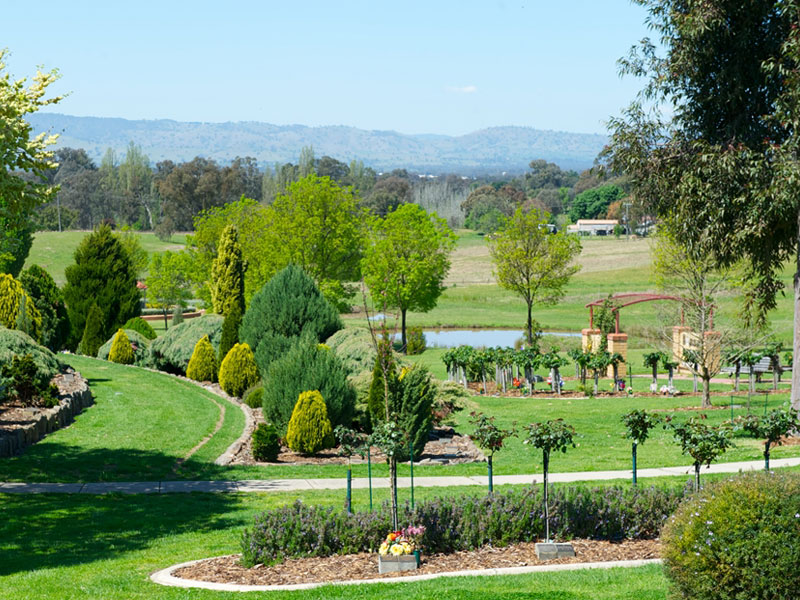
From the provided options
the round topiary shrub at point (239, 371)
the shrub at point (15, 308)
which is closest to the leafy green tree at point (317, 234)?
the round topiary shrub at point (239, 371)

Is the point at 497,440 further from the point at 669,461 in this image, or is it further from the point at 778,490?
the point at 669,461

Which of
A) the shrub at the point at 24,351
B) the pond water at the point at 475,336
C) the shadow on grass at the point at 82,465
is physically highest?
the shrub at the point at 24,351

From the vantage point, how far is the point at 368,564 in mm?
9641

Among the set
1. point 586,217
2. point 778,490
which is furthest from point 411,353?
Result: point 586,217

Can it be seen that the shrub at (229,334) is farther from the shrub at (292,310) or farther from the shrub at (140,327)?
the shrub at (140,327)

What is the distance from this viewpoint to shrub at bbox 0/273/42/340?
24875 millimetres

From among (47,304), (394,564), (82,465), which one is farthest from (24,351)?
(394,564)

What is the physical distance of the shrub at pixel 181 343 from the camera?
1149 inches

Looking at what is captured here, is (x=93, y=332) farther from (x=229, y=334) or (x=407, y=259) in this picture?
(x=407, y=259)

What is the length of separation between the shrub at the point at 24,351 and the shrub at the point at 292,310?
5983 mm

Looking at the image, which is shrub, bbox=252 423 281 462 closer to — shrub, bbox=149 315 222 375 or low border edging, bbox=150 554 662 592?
low border edging, bbox=150 554 662 592

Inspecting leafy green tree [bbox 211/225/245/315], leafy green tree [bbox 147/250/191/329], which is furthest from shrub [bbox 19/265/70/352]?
leafy green tree [bbox 147/250/191/329]

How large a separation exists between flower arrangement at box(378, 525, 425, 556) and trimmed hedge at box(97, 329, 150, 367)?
2230 centimetres

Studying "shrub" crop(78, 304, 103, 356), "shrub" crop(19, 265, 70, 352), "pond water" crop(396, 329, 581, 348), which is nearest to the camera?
"shrub" crop(19, 265, 70, 352)
